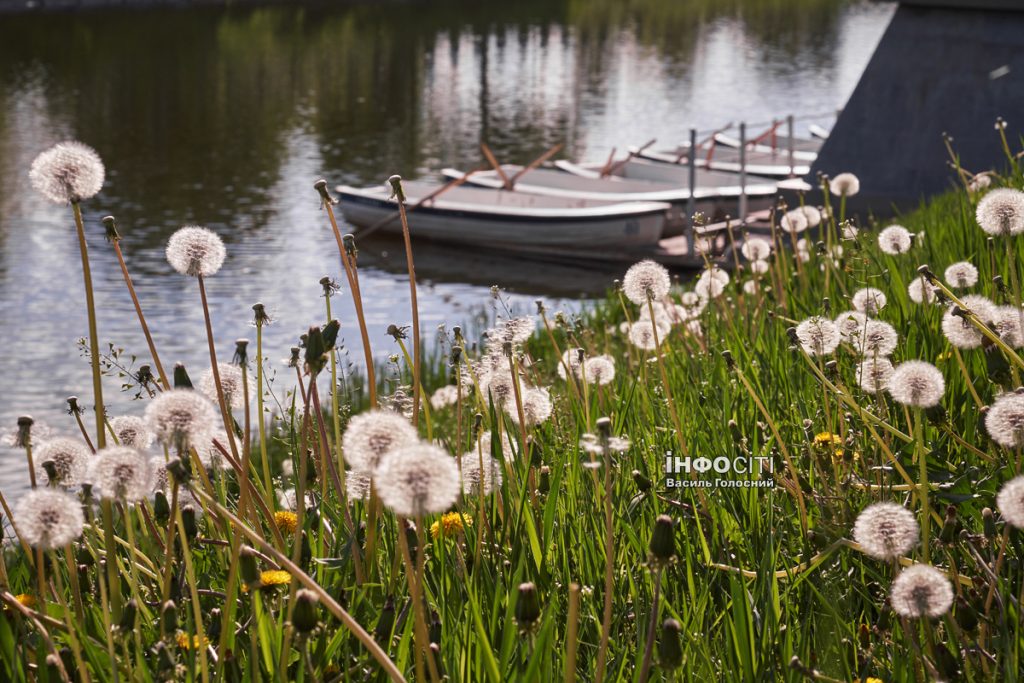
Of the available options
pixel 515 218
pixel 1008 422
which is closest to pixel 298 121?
pixel 515 218

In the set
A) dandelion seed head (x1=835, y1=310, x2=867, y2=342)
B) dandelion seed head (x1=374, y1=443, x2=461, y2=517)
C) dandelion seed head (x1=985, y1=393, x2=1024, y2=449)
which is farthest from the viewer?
dandelion seed head (x1=835, y1=310, x2=867, y2=342)

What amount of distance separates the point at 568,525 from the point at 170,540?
1041 millimetres

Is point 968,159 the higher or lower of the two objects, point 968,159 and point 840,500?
the lower

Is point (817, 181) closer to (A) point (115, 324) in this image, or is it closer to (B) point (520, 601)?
(A) point (115, 324)

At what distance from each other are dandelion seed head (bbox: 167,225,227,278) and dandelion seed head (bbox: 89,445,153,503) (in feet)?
2.11

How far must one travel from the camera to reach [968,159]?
11.6 meters

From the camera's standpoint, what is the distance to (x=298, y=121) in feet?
102

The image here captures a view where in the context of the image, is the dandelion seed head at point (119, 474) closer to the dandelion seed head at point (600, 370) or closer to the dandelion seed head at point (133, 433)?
the dandelion seed head at point (133, 433)

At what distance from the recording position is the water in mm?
15844

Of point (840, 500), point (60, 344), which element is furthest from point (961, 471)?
point (60, 344)

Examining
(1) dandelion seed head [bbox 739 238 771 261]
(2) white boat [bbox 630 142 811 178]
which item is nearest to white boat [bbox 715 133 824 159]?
(2) white boat [bbox 630 142 811 178]

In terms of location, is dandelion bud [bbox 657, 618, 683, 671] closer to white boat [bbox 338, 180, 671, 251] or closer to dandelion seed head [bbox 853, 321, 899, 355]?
dandelion seed head [bbox 853, 321, 899, 355]

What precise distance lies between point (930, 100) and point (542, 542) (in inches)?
419

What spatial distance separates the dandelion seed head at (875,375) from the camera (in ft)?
8.79
